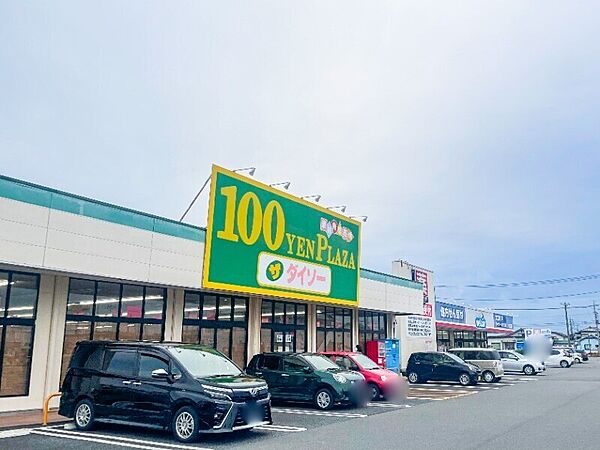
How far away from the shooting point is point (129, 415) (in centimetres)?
1047

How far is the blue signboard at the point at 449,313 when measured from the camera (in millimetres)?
39375

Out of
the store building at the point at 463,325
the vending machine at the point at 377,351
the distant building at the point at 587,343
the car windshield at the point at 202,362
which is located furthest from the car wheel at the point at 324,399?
the distant building at the point at 587,343

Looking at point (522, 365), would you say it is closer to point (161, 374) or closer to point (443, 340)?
point (443, 340)

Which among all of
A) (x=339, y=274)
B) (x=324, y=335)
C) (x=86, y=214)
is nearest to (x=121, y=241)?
(x=86, y=214)

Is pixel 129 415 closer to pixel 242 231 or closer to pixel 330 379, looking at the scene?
pixel 330 379

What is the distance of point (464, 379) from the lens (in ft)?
77.0

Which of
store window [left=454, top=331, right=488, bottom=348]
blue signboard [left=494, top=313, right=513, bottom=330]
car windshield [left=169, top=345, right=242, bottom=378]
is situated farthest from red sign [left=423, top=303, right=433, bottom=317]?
car windshield [left=169, top=345, right=242, bottom=378]

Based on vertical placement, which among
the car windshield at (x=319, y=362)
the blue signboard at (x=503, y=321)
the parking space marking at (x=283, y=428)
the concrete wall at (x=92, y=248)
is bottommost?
the parking space marking at (x=283, y=428)

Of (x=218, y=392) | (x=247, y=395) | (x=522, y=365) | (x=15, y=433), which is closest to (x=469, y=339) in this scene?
(x=522, y=365)

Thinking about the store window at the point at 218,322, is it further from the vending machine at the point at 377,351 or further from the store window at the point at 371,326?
the store window at the point at 371,326

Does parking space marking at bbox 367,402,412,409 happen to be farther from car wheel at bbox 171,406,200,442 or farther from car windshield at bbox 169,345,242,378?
car wheel at bbox 171,406,200,442

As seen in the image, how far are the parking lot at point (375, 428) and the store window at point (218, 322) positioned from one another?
410 cm

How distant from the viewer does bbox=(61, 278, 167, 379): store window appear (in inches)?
579

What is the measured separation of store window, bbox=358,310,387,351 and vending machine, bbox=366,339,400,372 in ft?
2.54
